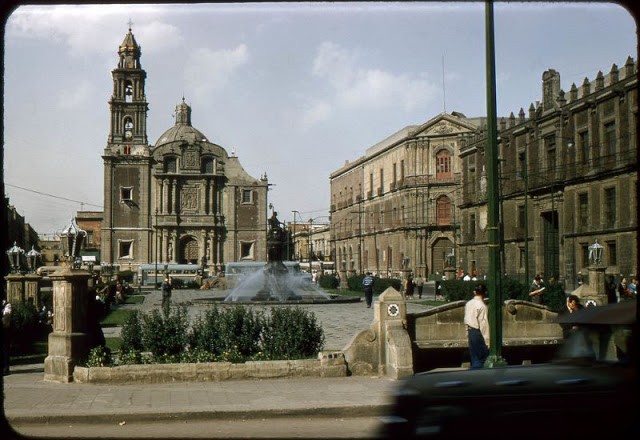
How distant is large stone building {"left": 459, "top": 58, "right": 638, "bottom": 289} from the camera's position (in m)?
41.2

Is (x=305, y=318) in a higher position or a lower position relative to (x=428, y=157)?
lower

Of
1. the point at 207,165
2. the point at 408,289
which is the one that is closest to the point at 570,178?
the point at 408,289

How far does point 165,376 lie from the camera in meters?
13.4

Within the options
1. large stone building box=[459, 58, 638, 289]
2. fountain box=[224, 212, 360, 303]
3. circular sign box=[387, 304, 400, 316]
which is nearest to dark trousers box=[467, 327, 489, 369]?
circular sign box=[387, 304, 400, 316]

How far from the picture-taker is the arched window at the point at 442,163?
3106 inches

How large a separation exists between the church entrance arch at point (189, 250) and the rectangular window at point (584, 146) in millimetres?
52049

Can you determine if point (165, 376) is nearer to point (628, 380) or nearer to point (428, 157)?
point (628, 380)

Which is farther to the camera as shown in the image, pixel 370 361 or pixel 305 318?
pixel 305 318

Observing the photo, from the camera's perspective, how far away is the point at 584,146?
4653 centimetres

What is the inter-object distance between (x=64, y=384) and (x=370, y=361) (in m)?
5.23

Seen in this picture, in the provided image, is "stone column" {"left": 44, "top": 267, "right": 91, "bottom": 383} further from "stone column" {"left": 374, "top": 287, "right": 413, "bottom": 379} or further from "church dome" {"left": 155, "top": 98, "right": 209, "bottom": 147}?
"church dome" {"left": 155, "top": 98, "right": 209, "bottom": 147}

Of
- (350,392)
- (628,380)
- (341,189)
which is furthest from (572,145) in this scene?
(341,189)

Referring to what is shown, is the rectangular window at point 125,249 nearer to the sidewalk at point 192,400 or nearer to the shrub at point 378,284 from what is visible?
the shrub at point 378,284

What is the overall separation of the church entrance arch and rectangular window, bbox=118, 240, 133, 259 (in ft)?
18.3
